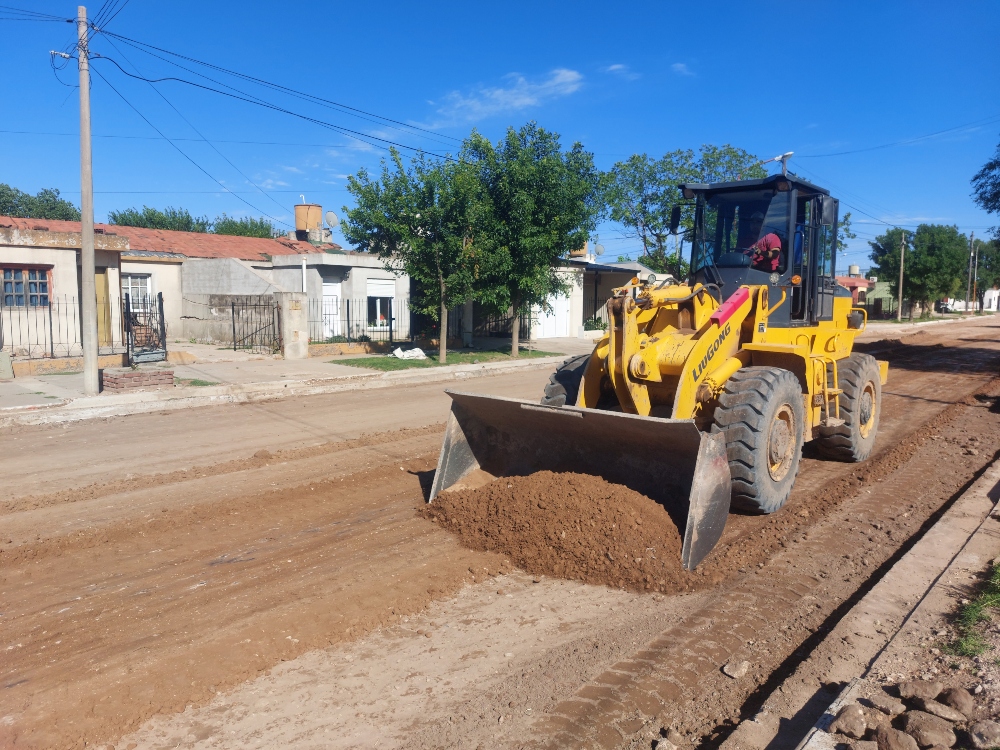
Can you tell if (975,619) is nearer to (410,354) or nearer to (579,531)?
(579,531)

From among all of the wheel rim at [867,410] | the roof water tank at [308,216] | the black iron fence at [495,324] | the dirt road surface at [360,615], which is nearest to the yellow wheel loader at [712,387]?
the wheel rim at [867,410]

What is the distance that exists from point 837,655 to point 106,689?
3.85 m

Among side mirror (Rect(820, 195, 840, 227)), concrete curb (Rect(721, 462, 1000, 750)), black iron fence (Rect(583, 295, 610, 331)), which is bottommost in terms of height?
concrete curb (Rect(721, 462, 1000, 750))

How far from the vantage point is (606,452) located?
6.14 m

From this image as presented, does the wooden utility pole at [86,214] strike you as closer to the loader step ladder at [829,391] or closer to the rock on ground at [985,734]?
the loader step ladder at [829,391]

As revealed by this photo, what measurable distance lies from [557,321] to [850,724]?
27.4 m

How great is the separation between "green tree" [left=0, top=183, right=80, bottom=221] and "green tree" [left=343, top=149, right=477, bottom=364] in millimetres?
46541

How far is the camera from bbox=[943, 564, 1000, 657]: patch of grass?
3951 mm

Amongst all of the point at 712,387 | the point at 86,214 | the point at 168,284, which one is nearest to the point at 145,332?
the point at 168,284

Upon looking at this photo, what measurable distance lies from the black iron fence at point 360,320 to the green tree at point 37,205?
4142cm

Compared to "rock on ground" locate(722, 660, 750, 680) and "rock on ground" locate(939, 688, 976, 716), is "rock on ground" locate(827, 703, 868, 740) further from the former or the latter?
"rock on ground" locate(722, 660, 750, 680)

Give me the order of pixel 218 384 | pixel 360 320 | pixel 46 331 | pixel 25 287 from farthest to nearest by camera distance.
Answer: pixel 360 320, pixel 46 331, pixel 25 287, pixel 218 384

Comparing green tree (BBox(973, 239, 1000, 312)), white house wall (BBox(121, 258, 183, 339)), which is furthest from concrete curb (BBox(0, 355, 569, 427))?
green tree (BBox(973, 239, 1000, 312))

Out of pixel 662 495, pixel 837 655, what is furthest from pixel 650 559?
pixel 837 655
